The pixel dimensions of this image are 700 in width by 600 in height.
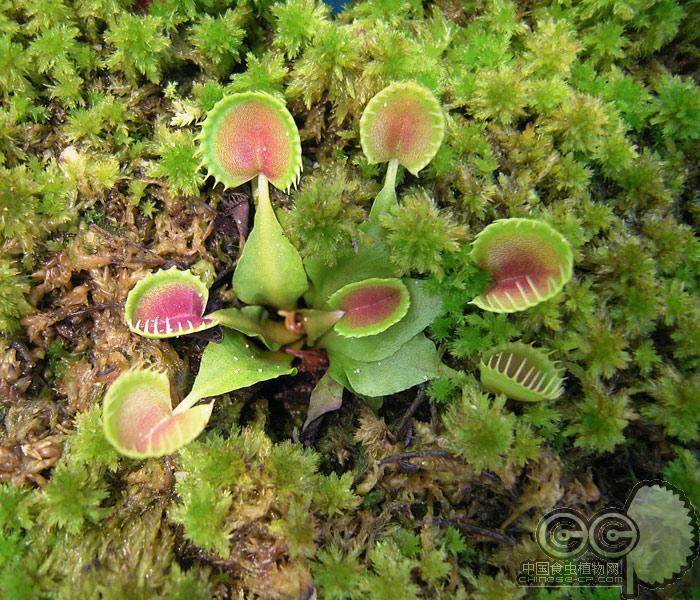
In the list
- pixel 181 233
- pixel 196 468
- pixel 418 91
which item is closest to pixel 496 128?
pixel 418 91

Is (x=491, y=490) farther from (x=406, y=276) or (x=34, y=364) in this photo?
(x=34, y=364)

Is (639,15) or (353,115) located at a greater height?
(639,15)

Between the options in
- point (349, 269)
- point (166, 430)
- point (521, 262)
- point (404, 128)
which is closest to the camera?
point (166, 430)

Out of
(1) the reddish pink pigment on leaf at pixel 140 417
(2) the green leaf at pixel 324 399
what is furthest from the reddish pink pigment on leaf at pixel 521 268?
(1) the reddish pink pigment on leaf at pixel 140 417

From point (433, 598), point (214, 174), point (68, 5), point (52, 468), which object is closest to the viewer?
point (433, 598)

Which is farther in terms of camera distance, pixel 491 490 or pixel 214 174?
pixel 214 174

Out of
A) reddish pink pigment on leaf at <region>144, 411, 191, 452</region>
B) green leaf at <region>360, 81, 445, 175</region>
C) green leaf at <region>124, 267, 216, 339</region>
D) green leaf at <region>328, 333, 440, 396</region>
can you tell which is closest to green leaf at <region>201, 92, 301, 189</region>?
green leaf at <region>360, 81, 445, 175</region>

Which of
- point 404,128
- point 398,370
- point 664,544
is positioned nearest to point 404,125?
point 404,128

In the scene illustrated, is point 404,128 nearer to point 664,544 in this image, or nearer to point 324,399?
point 324,399
